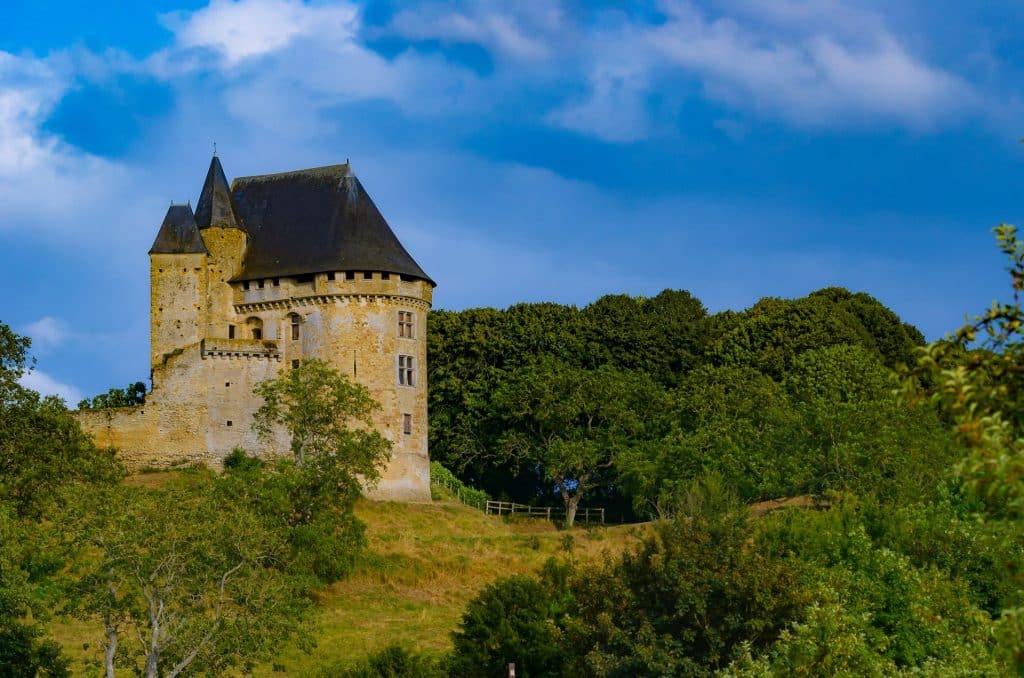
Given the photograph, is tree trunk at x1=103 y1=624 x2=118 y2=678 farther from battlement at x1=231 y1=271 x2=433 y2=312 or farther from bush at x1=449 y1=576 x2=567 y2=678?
battlement at x1=231 y1=271 x2=433 y2=312

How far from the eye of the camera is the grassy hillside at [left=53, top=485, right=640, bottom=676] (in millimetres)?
36656

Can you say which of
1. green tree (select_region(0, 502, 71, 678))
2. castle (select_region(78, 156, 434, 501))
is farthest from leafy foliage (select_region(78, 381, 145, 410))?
green tree (select_region(0, 502, 71, 678))

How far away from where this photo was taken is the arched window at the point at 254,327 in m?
55.6

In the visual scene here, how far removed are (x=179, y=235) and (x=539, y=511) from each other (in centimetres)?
1755

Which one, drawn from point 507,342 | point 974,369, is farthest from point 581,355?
point 974,369

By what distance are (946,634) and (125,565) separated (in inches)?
572

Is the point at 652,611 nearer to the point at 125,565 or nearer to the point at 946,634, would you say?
Result: the point at 946,634

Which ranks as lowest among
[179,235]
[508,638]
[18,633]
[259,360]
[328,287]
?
[508,638]

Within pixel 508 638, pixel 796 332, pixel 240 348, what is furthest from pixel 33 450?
pixel 796 332

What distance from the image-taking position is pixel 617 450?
5559 centimetres

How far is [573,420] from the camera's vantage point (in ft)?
188

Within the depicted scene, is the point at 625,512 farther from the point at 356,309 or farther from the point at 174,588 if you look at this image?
the point at 174,588

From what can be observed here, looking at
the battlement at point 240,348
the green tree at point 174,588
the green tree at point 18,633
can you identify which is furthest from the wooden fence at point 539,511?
the green tree at point 18,633

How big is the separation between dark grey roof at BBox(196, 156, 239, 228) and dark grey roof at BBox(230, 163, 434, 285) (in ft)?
3.07
